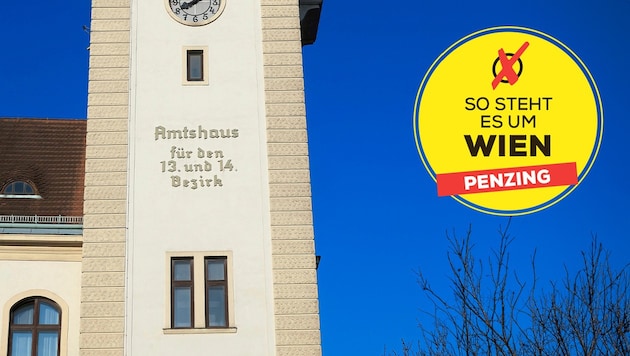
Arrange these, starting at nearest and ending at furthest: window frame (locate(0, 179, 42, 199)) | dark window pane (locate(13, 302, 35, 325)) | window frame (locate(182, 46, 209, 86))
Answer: dark window pane (locate(13, 302, 35, 325)), window frame (locate(182, 46, 209, 86)), window frame (locate(0, 179, 42, 199))

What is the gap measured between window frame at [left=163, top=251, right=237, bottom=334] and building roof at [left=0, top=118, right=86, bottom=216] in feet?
13.7

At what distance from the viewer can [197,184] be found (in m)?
21.8

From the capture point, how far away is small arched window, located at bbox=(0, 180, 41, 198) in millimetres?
24297

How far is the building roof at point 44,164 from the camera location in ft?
78.8

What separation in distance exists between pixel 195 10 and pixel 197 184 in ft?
14.9

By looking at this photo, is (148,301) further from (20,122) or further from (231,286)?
(20,122)

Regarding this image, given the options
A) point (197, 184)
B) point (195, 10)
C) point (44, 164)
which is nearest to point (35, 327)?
point (197, 184)

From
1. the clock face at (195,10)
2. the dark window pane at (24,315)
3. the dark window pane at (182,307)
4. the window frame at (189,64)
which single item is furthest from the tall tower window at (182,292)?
the clock face at (195,10)

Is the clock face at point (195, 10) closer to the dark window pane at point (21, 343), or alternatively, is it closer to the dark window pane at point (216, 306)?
the dark window pane at point (216, 306)

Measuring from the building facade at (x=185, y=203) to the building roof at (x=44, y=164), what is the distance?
1.61 m

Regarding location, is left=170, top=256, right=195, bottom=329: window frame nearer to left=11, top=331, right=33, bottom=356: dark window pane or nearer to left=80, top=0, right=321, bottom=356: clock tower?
left=80, top=0, right=321, bottom=356: clock tower

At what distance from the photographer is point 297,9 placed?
23750 mm

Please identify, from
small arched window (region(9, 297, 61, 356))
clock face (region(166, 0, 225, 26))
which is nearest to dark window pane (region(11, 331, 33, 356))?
small arched window (region(9, 297, 61, 356))

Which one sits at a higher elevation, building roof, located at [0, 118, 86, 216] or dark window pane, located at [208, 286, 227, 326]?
building roof, located at [0, 118, 86, 216]
